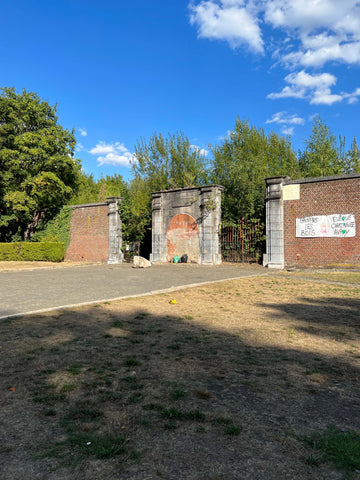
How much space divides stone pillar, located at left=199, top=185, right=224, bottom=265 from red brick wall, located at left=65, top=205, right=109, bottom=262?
7197 mm

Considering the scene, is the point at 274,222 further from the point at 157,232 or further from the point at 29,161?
the point at 29,161

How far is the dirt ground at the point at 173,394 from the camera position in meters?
1.99

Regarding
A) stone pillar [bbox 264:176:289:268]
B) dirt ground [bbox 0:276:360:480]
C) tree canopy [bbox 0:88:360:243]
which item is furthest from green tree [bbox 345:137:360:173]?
dirt ground [bbox 0:276:360:480]

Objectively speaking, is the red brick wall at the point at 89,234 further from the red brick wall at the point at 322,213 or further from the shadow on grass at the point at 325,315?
the shadow on grass at the point at 325,315

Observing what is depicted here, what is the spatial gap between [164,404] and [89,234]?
21.6m

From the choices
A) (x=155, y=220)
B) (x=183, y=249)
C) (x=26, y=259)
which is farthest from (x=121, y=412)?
(x=26, y=259)

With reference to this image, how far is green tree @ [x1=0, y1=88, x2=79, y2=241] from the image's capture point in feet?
83.7

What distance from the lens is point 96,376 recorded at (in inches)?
127

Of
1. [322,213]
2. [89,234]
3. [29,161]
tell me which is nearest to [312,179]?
[322,213]

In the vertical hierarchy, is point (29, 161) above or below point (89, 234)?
above

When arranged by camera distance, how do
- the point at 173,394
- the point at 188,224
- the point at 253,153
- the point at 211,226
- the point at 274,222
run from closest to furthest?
1. the point at 173,394
2. the point at 274,222
3. the point at 211,226
4. the point at 188,224
5. the point at 253,153

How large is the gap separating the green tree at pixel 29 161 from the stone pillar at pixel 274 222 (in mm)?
16757

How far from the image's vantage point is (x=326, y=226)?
14.8 meters

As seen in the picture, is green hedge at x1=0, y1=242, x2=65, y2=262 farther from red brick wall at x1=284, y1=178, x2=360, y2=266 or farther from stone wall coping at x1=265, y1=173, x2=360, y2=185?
red brick wall at x1=284, y1=178, x2=360, y2=266
